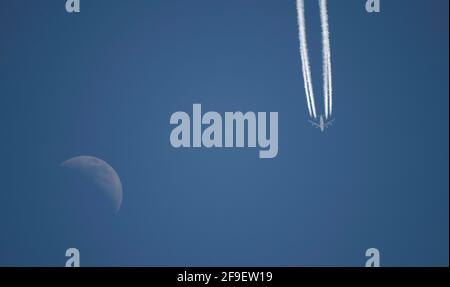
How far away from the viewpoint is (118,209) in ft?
17.1
